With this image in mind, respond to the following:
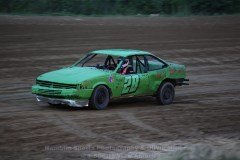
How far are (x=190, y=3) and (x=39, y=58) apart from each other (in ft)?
72.1

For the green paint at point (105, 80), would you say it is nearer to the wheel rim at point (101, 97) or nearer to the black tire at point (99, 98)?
the black tire at point (99, 98)

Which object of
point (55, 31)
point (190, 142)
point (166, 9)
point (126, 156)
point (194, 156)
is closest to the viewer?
point (194, 156)

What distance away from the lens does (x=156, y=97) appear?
14.7 m

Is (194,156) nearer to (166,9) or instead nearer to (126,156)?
(126,156)

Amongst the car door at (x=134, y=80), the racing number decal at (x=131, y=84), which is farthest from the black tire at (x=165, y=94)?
the racing number decal at (x=131, y=84)

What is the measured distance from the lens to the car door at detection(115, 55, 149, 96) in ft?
44.9

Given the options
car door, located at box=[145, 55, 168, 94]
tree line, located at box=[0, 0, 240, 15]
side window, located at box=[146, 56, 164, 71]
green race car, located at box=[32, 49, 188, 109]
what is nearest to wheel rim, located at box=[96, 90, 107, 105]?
green race car, located at box=[32, 49, 188, 109]

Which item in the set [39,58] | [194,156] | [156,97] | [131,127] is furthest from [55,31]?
[194,156]

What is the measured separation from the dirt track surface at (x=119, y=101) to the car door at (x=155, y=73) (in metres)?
0.49

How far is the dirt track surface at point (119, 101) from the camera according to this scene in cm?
990

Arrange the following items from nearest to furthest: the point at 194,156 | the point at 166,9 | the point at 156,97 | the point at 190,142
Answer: the point at 194,156
the point at 190,142
the point at 156,97
the point at 166,9

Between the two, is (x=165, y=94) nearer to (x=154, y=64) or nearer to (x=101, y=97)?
(x=154, y=64)

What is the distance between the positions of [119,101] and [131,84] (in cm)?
138

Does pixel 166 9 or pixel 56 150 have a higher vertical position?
pixel 166 9
